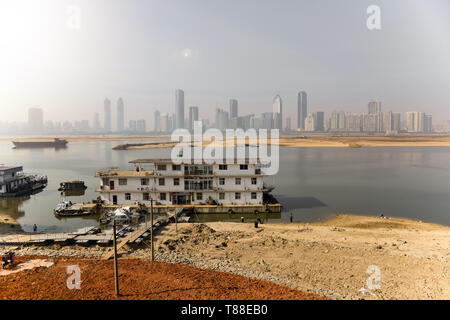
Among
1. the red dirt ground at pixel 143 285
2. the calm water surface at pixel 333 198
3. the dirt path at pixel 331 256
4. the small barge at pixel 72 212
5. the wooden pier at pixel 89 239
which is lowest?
the calm water surface at pixel 333 198

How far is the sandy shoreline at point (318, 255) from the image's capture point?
15953mm

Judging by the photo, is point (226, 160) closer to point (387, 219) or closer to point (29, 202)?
point (387, 219)

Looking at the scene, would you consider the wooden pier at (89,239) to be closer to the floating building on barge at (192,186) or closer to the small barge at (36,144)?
the floating building on barge at (192,186)

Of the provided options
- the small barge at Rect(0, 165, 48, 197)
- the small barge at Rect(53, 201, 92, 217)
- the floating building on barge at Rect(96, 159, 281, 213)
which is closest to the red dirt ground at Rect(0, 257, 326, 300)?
the floating building on barge at Rect(96, 159, 281, 213)

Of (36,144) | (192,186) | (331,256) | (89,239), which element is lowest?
(331,256)

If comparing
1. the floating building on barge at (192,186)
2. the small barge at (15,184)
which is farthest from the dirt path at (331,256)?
the small barge at (15,184)

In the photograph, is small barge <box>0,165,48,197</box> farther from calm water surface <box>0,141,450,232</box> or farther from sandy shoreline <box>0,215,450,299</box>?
sandy shoreline <box>0,215,450,299</box>

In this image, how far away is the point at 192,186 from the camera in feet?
117

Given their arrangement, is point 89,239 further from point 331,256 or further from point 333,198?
point 333,198

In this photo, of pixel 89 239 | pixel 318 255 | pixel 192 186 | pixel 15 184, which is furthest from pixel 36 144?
pixel 318 255

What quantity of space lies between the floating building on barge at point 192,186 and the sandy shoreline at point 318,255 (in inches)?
307

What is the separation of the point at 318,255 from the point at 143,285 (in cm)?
1111

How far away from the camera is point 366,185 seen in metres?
55.5
